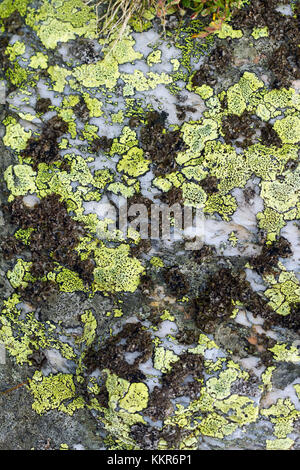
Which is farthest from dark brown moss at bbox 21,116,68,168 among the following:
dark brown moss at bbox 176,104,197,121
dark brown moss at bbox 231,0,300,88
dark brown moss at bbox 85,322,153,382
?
dark brown moss at bbox 231,0,300,88

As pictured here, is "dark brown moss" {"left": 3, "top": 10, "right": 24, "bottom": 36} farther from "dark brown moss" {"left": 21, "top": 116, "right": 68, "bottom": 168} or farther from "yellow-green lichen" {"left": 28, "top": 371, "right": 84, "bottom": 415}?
"yellow-green lichen" {"left": 28, "top": 371, "right": 84, "bottom": 415}

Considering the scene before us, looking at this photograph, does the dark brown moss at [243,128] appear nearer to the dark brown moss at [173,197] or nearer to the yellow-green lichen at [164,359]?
the dark brown moss at [173,197]

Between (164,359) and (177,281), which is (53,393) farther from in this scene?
(177,281)

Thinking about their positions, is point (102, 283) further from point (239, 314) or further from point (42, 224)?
point (239, 314)

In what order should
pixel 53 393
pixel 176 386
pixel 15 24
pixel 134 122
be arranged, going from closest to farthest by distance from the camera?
pixel 176 386 < pixel 134 122 < pixel 15 24 < pixel 53 393

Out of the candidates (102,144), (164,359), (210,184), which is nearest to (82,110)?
(102,144)

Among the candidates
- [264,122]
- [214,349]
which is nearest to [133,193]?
[264,122]

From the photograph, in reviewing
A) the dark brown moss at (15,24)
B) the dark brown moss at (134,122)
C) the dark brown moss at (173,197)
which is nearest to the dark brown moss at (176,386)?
the dark brown moss at (173,197)

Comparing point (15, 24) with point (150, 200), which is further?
point (15, 24)
